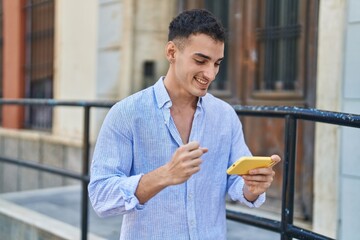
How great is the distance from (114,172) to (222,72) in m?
4.01

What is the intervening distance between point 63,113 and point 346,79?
4.76 m

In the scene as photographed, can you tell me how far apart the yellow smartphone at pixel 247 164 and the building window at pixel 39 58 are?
700 centimetres

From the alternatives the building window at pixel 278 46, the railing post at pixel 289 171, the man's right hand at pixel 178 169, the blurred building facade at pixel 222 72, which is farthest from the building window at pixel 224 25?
the man's right hand at pixel 178 169

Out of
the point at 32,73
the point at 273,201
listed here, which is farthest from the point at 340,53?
the point at 32,73

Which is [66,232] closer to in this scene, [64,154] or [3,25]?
[64,154]

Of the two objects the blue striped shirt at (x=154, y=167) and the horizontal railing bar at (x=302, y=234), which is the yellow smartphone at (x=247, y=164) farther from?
the horizontal railing bar at (x=302, y=234)

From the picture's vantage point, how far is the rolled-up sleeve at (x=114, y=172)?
1.80 m

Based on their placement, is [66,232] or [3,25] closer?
[66,232]

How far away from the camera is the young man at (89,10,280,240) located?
6.14ft

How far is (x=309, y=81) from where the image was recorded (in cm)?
474

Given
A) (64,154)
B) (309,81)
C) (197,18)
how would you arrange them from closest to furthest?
(197,18), (309,81), (64,154)

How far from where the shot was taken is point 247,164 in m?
1.80

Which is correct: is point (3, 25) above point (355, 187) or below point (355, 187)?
above

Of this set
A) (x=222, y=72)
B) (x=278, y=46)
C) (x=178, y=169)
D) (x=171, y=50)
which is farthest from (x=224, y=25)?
(x=178, y=169)
